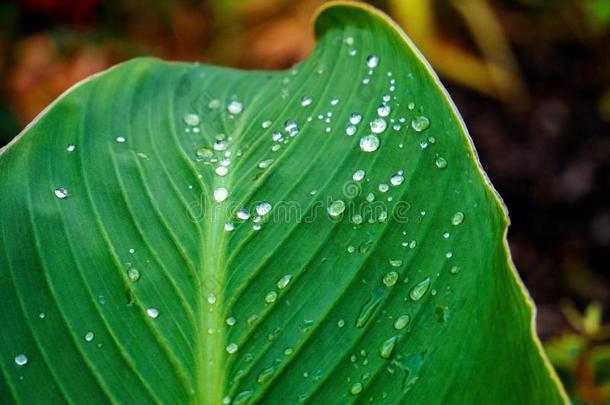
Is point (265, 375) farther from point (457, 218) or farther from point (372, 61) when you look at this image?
point (372, 61)

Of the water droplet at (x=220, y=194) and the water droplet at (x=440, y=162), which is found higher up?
the water droplet at (x=220, y=194)

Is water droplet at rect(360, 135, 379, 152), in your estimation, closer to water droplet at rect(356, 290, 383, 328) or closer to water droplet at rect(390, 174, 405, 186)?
water droplet at rect(390, 174, 405, 186)

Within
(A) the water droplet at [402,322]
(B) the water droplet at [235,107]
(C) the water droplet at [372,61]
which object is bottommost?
(A) the water droplet at [402,322]

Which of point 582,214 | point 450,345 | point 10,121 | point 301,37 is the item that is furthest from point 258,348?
point 301,37

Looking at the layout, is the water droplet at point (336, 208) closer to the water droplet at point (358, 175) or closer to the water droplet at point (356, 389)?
the water droplet at point (358, 175)

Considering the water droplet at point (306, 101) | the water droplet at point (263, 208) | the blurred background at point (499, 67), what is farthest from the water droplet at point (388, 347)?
the blurred background at point (499, 67)

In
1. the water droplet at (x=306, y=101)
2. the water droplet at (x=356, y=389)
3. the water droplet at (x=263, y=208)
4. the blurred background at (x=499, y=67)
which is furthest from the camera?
the blurred background at (x=499, y=67)

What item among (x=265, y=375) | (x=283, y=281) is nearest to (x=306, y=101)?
(x=283, y=281)
